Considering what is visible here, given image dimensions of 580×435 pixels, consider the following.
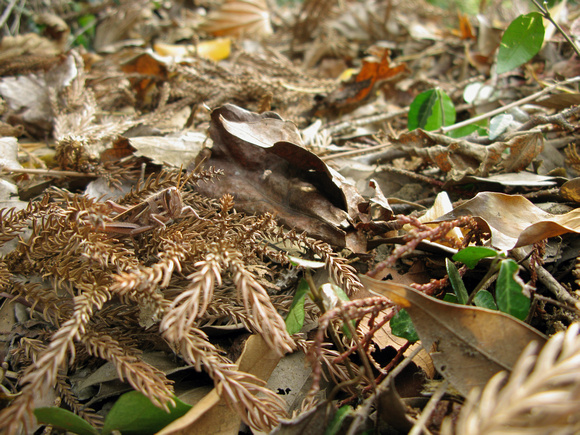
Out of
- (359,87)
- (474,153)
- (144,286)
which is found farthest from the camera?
(359,87)

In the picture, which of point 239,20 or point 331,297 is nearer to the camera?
point 331,297

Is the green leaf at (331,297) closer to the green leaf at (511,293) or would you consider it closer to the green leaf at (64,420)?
the green leaf at (511,293)

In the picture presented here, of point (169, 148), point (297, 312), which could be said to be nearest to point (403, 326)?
point (297, 312)

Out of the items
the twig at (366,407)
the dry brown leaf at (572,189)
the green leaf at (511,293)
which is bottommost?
the twig at (366,407)

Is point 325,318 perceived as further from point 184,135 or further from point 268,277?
point 184,135

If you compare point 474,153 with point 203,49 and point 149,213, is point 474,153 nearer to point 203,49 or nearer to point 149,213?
point 149,213

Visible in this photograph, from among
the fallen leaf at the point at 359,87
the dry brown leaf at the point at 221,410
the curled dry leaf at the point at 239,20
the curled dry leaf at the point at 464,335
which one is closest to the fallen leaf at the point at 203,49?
the curled dry leaf at the point at 239,20

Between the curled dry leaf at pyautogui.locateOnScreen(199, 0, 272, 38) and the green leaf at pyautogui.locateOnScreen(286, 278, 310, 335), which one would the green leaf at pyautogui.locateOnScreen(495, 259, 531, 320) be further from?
the curled dry leaf at pyautogui.locateOnScreen(199, 0, 272, 38)
